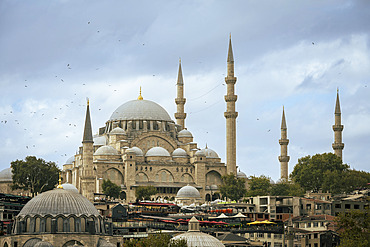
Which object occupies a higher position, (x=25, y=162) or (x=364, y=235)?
(x=25, y=162)

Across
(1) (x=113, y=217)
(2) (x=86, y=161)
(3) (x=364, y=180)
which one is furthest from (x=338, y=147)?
(1) (x=113, y=217)

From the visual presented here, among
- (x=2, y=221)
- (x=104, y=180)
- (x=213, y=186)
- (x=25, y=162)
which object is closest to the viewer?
(x=2, y=221)

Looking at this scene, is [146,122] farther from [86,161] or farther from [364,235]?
[364,235]

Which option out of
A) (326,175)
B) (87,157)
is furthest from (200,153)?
(87,157)

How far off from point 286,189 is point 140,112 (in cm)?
2718

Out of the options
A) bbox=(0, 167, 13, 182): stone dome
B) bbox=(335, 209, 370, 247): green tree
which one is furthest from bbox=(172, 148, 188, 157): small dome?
bbox=(335, 209, 370, 247): green tree

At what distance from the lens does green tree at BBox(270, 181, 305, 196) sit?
105 meters

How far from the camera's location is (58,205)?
6662 centimetres

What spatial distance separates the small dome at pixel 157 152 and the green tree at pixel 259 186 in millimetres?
11894

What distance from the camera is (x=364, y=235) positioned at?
209ft

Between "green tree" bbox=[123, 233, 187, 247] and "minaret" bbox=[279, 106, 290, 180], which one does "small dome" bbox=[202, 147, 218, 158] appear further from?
"green tree" bbox=[123, 233, 187, 247]

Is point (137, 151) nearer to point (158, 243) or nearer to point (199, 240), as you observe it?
point (199, 240)

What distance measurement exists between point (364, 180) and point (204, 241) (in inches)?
1740

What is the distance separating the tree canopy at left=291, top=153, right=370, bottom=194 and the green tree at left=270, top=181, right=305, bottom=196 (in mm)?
1326
